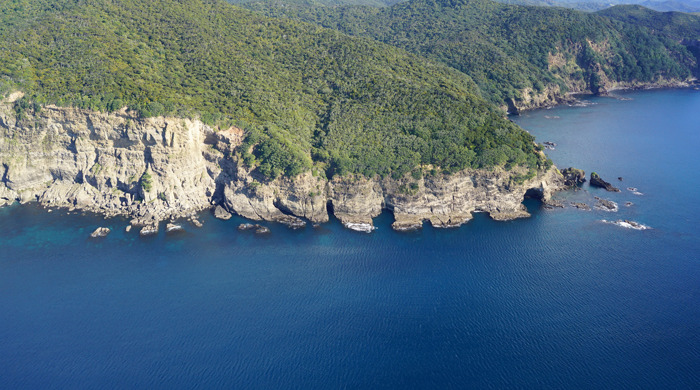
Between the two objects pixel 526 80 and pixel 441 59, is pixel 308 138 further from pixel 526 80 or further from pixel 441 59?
pixel 526 80

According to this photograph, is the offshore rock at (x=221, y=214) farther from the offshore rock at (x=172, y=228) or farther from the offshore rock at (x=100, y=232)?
the offshore rock at (x=100, y=232)

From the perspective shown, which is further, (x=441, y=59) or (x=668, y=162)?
(x=441, y=59)

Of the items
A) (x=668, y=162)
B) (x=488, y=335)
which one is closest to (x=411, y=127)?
(x=488, y=335)

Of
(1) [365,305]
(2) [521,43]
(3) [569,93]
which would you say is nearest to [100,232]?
(1) [365,305]

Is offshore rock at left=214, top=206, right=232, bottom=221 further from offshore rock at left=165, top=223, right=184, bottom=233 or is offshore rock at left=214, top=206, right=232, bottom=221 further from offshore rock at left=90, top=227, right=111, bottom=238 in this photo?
offshore rock at left=90, top=227, right=111, bottom=238

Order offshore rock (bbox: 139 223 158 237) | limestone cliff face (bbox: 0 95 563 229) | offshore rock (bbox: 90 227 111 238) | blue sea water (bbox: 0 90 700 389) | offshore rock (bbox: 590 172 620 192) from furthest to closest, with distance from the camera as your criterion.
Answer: offshore rock (bbox: 590 172 620 192) < limestone cliff face (bbox: 0 95 563 229) < offshore rock (bbox: 139 223 158 237) < offshore rock (bbox: 90 227 111 238) < blue sea water (bbox: 0 90 700 389)

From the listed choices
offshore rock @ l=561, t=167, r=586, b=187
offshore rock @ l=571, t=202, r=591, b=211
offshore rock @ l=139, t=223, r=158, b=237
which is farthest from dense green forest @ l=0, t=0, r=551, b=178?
offshore rock @ l=139, t=223, r=158, b=237
